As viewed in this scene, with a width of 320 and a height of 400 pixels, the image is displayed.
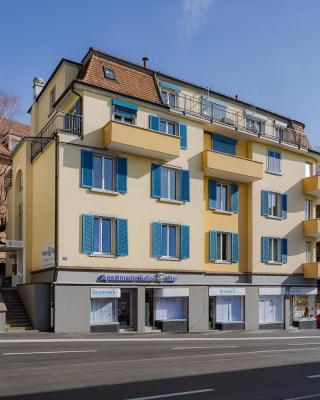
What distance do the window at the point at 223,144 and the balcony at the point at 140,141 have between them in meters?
4.54

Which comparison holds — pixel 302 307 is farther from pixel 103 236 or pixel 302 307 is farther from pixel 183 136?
pixel 103 236

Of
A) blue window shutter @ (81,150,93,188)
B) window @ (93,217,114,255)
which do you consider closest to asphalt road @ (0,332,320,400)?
window @ (93,217,114,255)

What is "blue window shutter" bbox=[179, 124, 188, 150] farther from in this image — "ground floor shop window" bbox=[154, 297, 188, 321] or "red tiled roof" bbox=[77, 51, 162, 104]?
"ground floor shop window" bbox=[154, 297, 188, 321]

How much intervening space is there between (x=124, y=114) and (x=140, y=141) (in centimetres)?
203

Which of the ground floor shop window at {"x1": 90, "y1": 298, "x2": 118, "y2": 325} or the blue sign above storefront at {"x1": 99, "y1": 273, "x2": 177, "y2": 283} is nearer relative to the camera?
the ground floor shop window at {"x1": 90, "y1": 298, "x2": 118, "y2": 325}

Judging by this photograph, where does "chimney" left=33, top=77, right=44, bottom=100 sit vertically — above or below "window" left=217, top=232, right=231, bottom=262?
above

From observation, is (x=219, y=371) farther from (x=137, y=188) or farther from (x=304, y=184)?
(x=304, y=184)

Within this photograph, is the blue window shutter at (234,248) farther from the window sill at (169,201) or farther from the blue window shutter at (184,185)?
the window sill at (169,201)

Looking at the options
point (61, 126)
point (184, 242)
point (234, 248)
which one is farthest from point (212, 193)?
point (61, 126)

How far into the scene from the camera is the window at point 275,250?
32500mm

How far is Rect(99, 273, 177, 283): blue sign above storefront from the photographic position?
2470 cm

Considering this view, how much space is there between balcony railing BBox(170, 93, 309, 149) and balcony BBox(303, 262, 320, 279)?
796cm

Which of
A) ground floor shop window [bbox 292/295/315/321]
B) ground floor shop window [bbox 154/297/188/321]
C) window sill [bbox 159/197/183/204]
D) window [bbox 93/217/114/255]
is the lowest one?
ground floor shop window [bbox 292/295/315/321]

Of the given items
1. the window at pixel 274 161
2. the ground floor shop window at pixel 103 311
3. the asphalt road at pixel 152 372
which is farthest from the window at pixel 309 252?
the asphalt road at pixel 152 372
